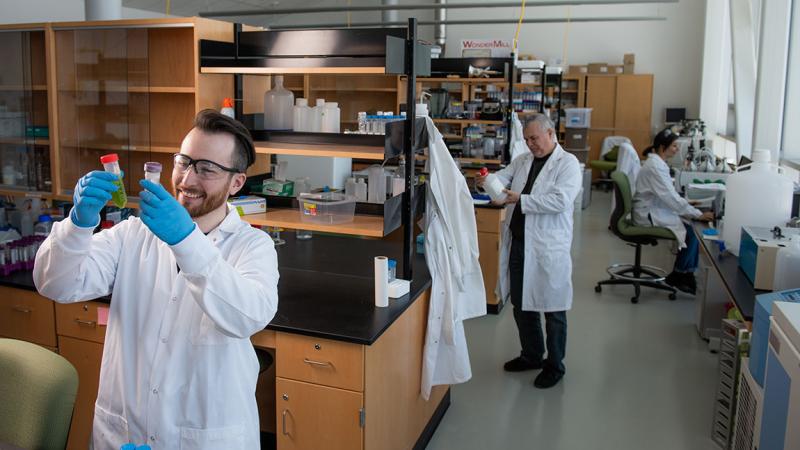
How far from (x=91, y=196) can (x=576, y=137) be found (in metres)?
11.1

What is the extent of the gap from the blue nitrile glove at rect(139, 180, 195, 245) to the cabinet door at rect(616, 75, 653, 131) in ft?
40.6

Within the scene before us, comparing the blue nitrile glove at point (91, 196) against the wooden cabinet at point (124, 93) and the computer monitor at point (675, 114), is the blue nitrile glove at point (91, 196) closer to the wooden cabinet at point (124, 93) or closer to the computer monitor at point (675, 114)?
the wooden cabinet at point (124, 93)

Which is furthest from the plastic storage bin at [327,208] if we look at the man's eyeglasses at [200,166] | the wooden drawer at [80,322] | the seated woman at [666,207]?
the seated woman at [666,207]

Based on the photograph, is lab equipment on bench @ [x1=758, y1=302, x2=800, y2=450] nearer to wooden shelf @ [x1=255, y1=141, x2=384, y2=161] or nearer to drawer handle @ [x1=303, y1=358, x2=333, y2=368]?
drawer handle @ [x1=303, y1=358, x2=333, y2=368]

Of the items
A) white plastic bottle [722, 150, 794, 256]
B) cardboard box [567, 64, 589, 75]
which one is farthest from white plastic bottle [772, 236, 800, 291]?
cardboard box [567, 64, 589, 75]

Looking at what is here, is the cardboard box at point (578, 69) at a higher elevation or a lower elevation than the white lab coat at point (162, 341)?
higher

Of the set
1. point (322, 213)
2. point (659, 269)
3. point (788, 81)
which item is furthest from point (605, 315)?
point (322, 213)

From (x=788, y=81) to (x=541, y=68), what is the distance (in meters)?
2.35

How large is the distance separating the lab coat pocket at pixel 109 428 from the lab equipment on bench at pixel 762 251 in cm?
267

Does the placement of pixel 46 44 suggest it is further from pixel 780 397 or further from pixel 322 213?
pixel 780 397

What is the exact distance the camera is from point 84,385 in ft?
9.75

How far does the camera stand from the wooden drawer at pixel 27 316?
120 inches

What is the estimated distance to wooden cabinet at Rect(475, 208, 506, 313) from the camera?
5164 mm

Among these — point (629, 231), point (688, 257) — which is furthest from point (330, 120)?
point (688, 257)
